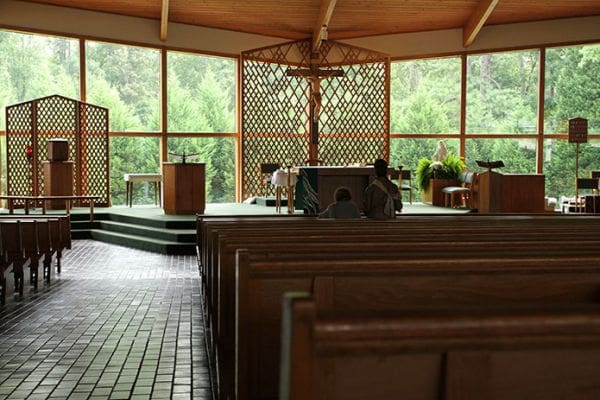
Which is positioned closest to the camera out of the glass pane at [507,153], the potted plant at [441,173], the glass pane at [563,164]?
the potted plant at [441,173]

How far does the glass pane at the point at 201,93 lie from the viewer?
12.5 meters

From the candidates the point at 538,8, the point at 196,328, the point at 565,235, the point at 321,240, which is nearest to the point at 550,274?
the point at 321,240

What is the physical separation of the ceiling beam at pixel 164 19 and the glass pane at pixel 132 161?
1.70m

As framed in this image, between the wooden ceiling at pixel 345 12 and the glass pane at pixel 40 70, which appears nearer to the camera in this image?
the wooden ceiling at pixel 345 12

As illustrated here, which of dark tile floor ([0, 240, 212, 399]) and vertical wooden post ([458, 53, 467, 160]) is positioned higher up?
vertical wooden post ([458, 53, 467, 160])

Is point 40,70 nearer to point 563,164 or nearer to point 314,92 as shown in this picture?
point 314,92

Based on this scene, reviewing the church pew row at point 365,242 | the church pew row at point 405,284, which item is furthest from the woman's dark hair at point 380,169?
the church pew row at point 405,284

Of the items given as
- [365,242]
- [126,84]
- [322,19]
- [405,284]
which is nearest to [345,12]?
[322,19]

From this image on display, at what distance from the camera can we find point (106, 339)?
3.93 meters

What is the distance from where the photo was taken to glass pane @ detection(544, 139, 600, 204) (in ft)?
41.0

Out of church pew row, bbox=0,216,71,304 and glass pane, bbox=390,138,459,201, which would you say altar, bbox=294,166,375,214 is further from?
glass pane, bbox=390,138,459,201

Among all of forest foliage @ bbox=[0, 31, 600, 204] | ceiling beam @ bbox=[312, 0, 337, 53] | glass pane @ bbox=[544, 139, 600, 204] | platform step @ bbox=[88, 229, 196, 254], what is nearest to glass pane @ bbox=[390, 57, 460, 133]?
forest foliage @ bbox=[0, 31, 600, 204]

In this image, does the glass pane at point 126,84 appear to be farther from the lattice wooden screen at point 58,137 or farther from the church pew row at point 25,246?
the church pew row at point 25,246

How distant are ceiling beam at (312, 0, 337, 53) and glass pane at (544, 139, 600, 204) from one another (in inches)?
170
